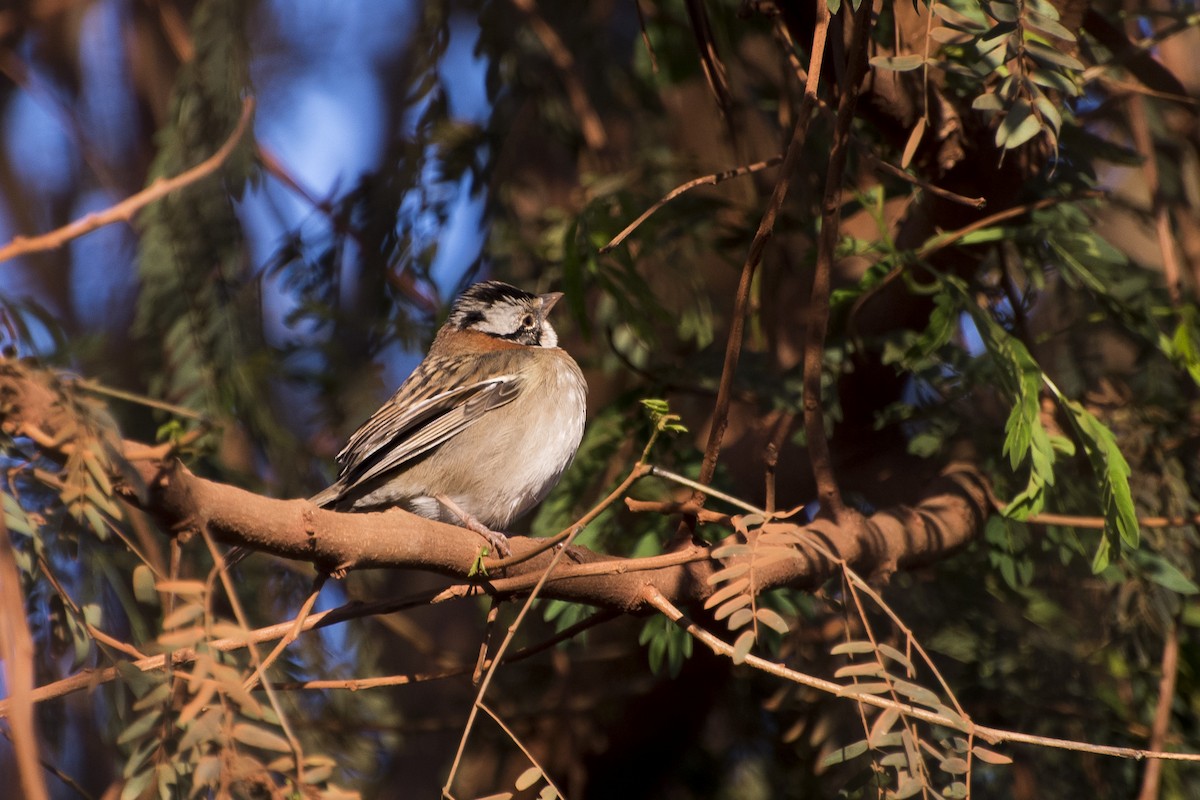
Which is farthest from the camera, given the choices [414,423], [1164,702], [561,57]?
[561,57]

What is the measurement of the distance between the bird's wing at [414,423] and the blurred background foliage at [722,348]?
1.43ft

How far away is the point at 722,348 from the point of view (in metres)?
4.93

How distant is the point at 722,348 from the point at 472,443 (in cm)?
114

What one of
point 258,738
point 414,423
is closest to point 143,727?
point 258,738

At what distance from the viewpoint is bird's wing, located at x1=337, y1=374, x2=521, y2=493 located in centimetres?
439

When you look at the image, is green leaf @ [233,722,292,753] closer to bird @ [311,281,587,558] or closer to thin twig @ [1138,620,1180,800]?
bird @ [311,281,587,558]

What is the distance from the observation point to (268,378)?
16.9ft

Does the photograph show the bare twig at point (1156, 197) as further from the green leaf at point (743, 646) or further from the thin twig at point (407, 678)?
the green leaf at point (743, 646)

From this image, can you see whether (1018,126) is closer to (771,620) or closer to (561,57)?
(771,620)

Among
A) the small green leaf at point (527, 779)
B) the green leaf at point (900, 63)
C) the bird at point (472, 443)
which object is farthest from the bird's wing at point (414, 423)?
the green leaf at point (900, 63)

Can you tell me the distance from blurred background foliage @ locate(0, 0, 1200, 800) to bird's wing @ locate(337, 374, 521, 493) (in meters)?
0.43

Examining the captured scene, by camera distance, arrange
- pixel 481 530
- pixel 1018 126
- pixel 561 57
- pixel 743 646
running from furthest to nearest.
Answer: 1. pixel 561 57
2. pixel 481 530
3. pixel 1018 126
4. pixel 743 646

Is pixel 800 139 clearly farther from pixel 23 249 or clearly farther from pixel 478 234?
pixel 478 234

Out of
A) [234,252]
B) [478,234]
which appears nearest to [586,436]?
[478,234]
